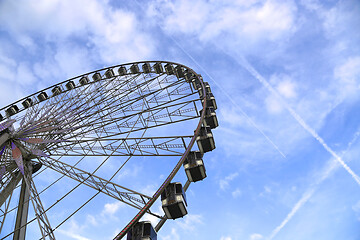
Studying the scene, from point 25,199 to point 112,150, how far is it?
13.2 feet

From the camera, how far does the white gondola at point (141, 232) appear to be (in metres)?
6.93

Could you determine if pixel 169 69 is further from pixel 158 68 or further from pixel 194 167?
pixel 194 167

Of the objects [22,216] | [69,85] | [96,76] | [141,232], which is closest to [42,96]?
[69,85]

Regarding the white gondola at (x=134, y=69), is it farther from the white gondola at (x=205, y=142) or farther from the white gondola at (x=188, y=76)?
the white gondola at (x=205, y=142)

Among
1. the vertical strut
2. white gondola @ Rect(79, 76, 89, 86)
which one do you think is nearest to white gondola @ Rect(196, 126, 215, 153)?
the vertical strut

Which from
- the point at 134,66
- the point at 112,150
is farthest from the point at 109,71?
the point at 112,150

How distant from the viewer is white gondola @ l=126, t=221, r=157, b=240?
6934mm

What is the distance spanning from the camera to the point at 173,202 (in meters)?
8.06

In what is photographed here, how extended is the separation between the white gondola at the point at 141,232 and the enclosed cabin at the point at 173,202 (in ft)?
3.30

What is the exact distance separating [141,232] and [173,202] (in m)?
1.48

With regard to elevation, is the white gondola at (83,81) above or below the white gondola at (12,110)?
above

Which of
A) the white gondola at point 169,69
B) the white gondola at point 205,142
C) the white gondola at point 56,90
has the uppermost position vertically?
the white gondola at point 169,69

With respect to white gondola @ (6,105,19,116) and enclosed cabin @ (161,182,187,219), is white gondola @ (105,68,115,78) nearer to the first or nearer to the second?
white gondola @ (6,105,19,116)

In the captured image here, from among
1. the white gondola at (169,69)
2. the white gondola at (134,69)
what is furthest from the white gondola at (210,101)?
the white gondola at (134,69)
